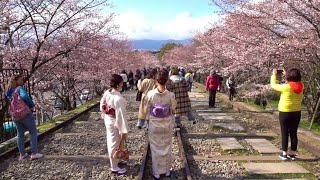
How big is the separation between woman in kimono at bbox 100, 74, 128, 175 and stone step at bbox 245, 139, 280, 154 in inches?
128

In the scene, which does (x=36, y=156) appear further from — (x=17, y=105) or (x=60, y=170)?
(x=17, y=105)

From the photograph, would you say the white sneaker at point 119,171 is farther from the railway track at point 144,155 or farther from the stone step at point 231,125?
the stone step at point 231,125

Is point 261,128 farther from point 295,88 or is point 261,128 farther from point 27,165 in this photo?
point 27,165

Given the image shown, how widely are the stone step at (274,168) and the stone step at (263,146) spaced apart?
97 cm

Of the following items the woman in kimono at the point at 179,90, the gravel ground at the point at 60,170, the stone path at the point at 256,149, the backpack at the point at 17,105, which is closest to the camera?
the gravel ground at the point at 60,170

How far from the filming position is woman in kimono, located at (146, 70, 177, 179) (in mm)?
5770

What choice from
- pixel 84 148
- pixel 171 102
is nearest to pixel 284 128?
pixel 171 102

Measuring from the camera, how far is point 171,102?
5.86 meters

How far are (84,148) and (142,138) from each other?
5.21ft

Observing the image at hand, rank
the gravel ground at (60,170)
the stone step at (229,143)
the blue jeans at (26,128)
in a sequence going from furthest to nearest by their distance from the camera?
the stone step at (229,143)
the blue jeans at (26,128)
the gravel ground at (60,170)

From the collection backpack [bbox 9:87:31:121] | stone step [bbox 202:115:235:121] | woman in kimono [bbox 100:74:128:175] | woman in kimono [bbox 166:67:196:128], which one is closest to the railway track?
woman in kimono [bbox 100:74:128:175]

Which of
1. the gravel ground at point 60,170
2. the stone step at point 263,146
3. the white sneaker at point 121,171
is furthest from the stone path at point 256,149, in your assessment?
the gravel ground at point 60,170

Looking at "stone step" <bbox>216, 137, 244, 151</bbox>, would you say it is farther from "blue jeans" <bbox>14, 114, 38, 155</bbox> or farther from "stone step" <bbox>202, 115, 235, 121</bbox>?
"blue jeans" <bbox>14, 114, 38, 155</bbox>

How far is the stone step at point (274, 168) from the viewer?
6.23 m
